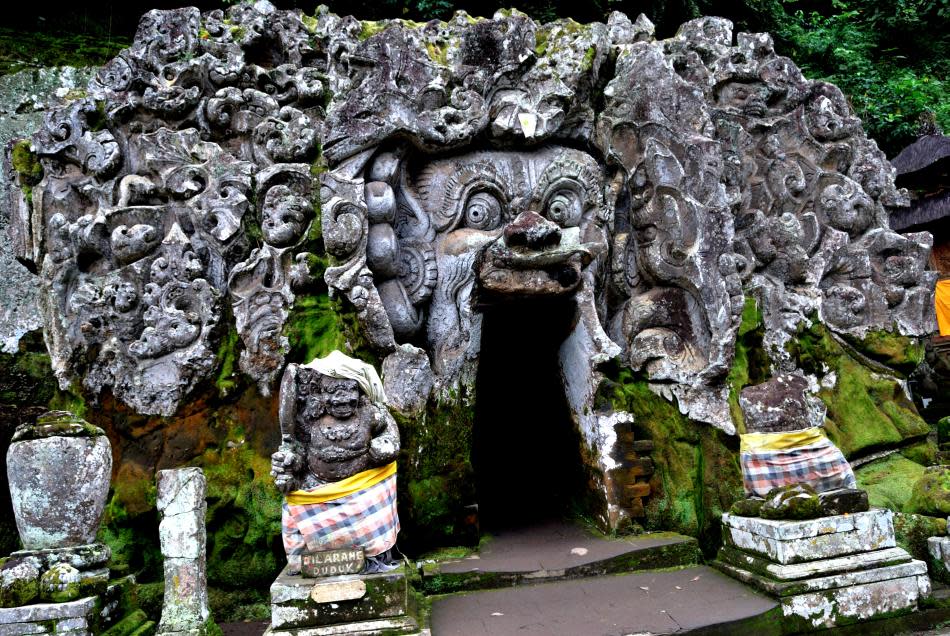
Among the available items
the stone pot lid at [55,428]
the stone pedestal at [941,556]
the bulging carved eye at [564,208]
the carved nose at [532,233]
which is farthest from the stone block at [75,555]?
the stone pedestal at [941,556]

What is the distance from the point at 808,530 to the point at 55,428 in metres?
5.10

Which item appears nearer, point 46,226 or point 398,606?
point 398,606

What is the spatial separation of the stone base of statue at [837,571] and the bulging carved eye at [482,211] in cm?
359

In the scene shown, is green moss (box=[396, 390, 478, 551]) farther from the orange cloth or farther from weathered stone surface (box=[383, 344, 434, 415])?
the orange cloth

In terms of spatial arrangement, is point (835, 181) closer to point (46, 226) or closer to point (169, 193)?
point (169, 193)

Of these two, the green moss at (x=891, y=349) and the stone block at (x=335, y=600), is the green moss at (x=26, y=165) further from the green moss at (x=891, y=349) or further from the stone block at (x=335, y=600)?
the green moss at (x=891, y=349)

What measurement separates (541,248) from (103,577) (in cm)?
422

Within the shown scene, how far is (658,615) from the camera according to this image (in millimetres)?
4535

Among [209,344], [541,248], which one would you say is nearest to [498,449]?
[541,248]

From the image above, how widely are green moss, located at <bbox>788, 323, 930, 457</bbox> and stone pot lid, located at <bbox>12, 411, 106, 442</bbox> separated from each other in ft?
22.0

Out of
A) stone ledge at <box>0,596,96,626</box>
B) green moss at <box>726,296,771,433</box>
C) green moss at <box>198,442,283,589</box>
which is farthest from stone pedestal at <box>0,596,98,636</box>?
green moss at <box>726,296,771,433</box>

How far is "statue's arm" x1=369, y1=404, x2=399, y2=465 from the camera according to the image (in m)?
4.20

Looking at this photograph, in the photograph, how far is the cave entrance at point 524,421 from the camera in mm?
6926

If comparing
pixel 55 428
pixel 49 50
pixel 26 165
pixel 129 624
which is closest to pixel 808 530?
pixel 129 624
